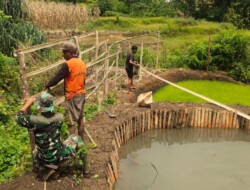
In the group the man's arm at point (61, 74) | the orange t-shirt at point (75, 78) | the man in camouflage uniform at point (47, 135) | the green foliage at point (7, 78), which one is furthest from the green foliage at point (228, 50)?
the man in camouflage uniform at point (47, 135)

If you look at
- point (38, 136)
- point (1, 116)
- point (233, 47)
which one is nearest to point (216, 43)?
point (233, 47)

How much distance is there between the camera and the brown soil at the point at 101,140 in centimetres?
520

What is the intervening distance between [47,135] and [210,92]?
30.6 ft

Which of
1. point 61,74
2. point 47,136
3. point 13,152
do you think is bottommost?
point 13,152

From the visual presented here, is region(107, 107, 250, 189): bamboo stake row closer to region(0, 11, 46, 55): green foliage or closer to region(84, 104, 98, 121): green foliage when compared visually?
region(84, 104, 98, 121): green foliage

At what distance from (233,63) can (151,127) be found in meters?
7.00

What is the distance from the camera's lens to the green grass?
1207 cm

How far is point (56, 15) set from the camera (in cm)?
2398

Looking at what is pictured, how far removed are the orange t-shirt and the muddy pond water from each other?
6.64ft

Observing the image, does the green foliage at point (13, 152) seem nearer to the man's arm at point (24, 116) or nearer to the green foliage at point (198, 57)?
the man's arm at point (24, 116)

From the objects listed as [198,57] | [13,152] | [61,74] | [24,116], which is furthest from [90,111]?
[198,57]

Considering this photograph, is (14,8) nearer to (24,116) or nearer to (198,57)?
(198,57)

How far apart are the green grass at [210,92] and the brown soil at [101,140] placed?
554 mm

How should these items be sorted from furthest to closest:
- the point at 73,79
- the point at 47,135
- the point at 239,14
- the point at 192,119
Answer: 1. the point at 239,14
2. the point at 192,119
3. the point at 73,79
4. the point at 47,135
